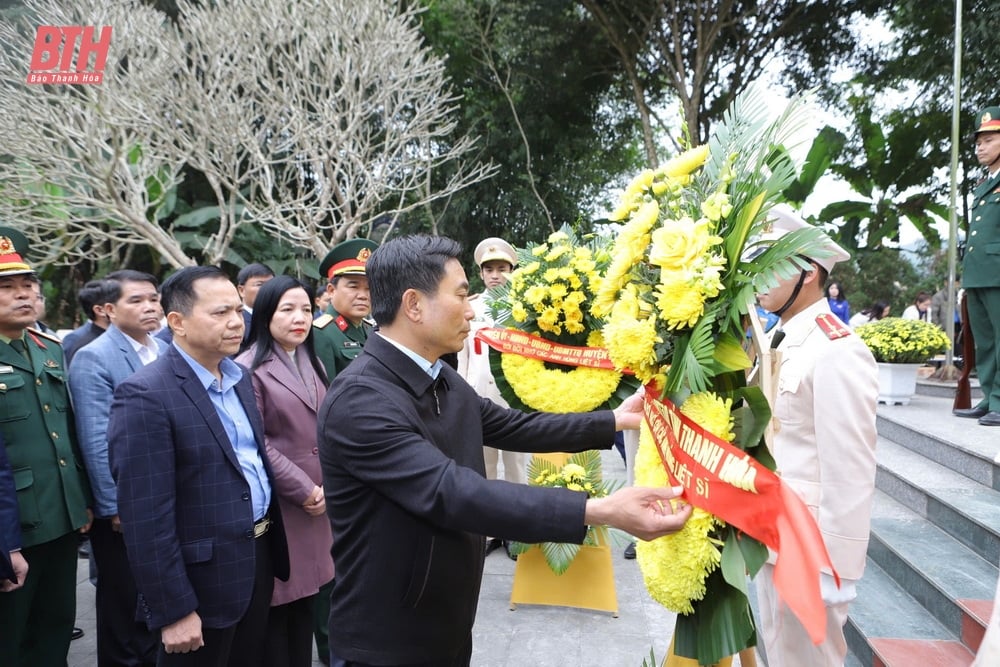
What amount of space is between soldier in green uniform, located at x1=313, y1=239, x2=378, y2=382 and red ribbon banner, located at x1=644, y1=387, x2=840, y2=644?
2674 millimetres

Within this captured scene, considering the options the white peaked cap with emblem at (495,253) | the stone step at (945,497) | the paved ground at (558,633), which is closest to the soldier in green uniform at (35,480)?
the paved ground at (558,633)

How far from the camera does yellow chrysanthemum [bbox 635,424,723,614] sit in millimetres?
1452

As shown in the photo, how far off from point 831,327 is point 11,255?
11.3 ft

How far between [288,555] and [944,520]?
3425 mm

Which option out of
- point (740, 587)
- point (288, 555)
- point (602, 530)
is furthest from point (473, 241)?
point (740, 587)

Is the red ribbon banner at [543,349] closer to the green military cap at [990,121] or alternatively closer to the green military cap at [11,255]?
the green military cap at [11,255]

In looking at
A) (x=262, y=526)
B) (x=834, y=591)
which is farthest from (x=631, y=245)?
(x=262, y=526)

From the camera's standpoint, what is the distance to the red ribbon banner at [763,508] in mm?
1278

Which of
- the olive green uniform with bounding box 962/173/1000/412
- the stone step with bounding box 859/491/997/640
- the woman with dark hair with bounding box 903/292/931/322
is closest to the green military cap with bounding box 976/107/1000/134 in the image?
the olive green uniform with bounding box 962/173/1000/412

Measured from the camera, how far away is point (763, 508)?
1.36m

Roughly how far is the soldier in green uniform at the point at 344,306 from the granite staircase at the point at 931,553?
2.95m

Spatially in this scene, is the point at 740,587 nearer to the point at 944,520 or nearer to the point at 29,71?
the point at 944,520

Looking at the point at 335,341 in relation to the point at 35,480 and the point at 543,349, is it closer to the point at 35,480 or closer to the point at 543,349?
the point at 543,349

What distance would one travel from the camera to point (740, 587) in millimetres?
1379
